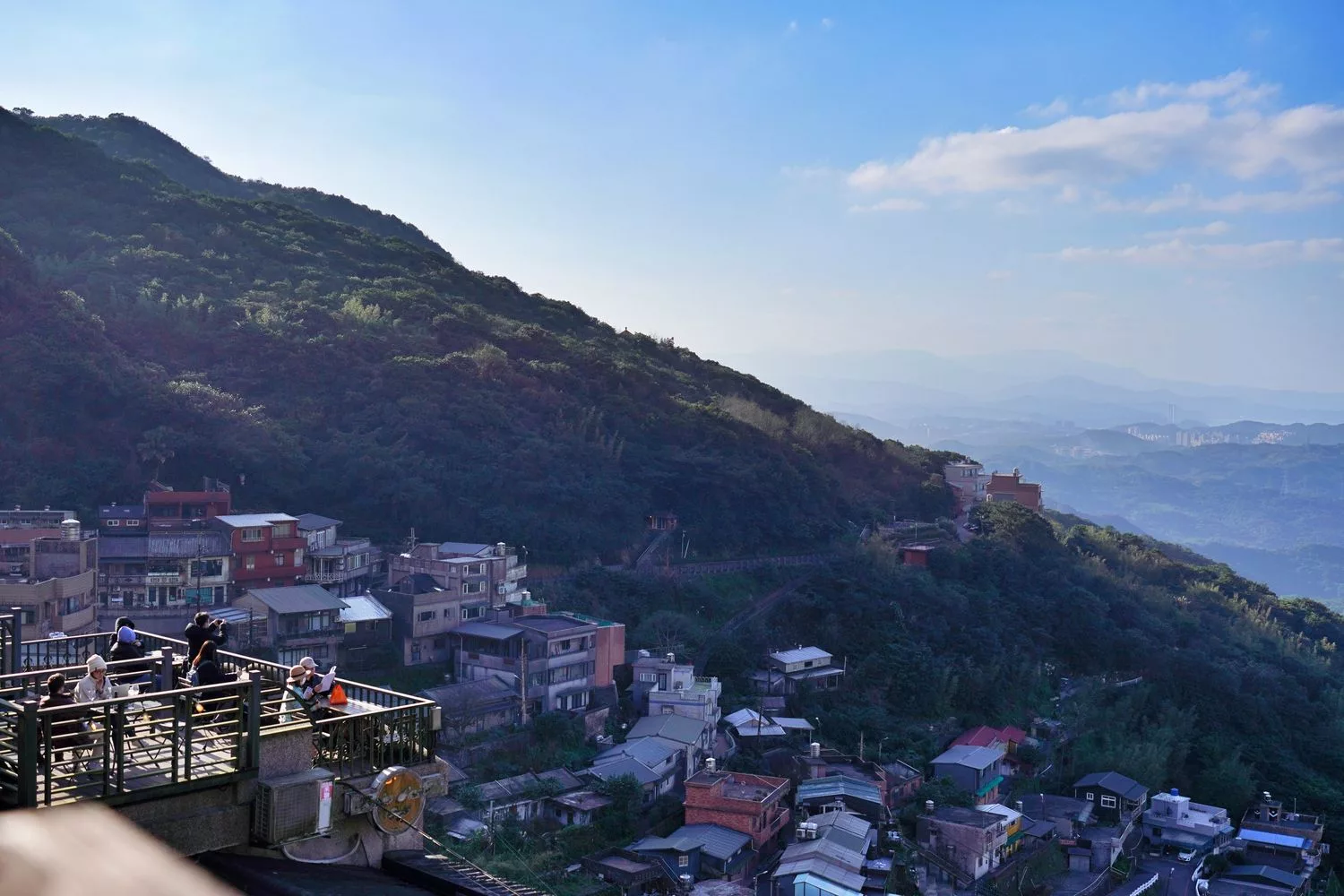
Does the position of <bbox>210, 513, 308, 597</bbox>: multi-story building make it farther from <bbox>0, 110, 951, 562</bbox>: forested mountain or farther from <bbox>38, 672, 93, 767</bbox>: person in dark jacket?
<bbox>38, 672, 93, 767</bbox>: person in dark jacket

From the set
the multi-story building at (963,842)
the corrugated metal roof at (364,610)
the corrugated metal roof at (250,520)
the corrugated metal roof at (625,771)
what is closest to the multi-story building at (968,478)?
the multi-story building at (963,842)

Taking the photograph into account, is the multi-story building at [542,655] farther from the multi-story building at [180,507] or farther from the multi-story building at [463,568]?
the multi-story building at [180,507]

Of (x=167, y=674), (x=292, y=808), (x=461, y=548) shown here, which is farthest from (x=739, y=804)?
(x=292, y=808)

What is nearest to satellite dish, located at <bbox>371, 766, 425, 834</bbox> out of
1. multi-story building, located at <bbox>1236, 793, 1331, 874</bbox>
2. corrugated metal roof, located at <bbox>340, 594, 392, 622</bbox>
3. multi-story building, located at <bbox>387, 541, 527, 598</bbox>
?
corrugated metal roof, located at <bbox>340, 594, 392, 622</bbox>

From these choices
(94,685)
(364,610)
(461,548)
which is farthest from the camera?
(461,548)

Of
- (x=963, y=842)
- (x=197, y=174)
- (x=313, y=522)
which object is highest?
(x=197, y=174)

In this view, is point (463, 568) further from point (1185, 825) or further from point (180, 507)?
point (1185, 825)
